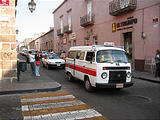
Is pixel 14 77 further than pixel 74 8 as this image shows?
No

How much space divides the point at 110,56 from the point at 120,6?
9.45 metres

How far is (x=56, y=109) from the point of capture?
5.11m

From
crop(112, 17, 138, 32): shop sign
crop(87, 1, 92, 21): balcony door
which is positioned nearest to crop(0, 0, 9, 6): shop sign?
crop(112, 17, 138, 32): shop sign

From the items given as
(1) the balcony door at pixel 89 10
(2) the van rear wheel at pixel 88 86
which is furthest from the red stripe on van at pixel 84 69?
(1) the balcony door at pixel 89 10

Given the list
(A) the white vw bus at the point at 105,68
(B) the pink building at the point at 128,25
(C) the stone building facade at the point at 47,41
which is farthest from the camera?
(C) the stone building facade at the point at 47,41

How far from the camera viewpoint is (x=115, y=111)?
498 cm

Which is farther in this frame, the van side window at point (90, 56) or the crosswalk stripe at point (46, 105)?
the van side window at point (90, 56)

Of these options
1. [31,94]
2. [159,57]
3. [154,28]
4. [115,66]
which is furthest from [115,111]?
[154,28]

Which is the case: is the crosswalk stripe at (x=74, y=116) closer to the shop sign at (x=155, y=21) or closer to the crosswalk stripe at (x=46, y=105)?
the crosswalk stripe at (x=46, y=105)

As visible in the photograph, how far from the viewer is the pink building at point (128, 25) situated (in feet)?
41.7

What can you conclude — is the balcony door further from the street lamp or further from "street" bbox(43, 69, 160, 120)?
"street" bbox(43, 69, 160, 120)

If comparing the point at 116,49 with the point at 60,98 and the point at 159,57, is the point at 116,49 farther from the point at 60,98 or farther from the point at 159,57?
the point at 159,57

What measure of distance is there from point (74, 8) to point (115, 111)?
24.3 m

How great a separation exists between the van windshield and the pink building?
6.31 metres
